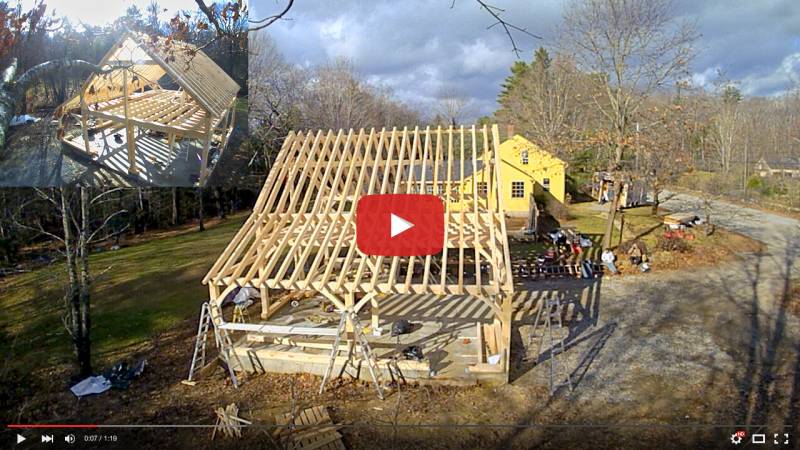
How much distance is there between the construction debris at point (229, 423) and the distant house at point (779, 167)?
14.7m

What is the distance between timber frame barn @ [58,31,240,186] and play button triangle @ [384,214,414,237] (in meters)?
3.33

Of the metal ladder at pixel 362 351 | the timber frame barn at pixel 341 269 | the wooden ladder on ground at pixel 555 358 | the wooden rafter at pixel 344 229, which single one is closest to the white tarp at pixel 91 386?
the timber frame barn at pixel 341 269

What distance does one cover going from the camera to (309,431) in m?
5.68

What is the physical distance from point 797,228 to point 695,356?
1179 cm

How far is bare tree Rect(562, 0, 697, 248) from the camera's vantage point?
12.1 metres

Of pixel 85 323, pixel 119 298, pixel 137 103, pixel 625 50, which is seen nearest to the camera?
pixel 137 103

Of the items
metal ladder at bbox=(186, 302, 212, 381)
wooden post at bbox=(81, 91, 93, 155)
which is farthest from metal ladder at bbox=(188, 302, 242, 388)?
wooden post at bbox=(81, 91, 93, 155)

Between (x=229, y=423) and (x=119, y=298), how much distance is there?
6.22 m

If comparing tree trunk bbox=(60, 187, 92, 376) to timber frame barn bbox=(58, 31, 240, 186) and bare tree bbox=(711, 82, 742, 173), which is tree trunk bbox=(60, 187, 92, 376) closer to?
timber frame barn bbox=(58, 31, 240, 186)

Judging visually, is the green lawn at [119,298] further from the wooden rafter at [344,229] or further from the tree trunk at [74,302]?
the wooden rafter at [344,229]

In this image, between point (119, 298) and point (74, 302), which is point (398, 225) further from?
point (119, 298)

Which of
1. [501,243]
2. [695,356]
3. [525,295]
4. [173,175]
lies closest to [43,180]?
[173,175]

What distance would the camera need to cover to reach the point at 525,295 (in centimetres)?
1160

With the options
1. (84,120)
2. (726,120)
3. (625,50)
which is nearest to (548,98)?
(625,50)
